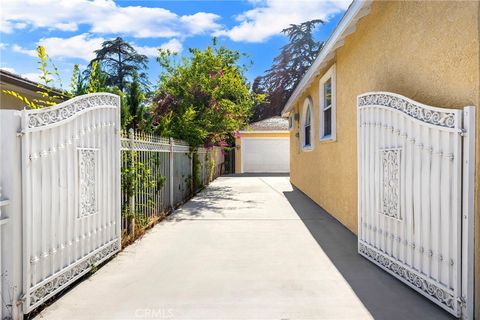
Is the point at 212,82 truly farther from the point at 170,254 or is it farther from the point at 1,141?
the point at 1,141

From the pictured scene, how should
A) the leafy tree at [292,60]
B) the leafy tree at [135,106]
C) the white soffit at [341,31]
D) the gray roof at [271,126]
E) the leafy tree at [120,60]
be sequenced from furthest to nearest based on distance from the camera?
1. the leafy tree at [292,60]
2. the leafy tree at [120,60]
3. the gray roof at [271,126]
4. the leafy tree at [135,106]
5. the white soffit at [341,31]

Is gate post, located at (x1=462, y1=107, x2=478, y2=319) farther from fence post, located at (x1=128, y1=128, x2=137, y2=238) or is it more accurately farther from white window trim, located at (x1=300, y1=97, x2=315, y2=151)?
white window trim, located at (x1=300, y1=97, x2=315, y2=151)

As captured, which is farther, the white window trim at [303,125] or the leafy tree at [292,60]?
the leafy tree at [292,60]

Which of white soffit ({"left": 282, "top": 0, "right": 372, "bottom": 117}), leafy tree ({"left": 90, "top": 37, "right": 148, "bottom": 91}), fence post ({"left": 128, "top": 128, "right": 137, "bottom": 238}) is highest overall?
leafy tree ({"left": 90, "top": 37, "right": 148, "bottom": 91})

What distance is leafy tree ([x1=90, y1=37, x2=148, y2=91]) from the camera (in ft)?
123

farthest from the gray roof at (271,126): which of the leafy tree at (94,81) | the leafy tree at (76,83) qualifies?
the leafy tree at (76,83)

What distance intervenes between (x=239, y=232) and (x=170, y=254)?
177 cm

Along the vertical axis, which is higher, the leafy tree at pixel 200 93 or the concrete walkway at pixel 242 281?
the leafy tree at pixel 200 93

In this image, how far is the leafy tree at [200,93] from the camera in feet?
36.6

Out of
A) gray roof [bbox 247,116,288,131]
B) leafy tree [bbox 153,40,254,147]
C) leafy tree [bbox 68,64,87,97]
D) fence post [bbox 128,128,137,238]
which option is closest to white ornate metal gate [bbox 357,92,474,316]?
fence post [bbox 128,128,137,238]

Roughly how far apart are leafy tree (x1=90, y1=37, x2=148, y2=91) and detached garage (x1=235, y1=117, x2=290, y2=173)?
64.2ft

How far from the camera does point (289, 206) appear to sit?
966 centimetres

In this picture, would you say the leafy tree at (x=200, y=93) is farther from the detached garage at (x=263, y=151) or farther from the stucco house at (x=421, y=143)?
the detached garage at (x=263, y=151)

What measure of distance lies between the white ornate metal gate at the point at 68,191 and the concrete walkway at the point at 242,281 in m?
0.31
